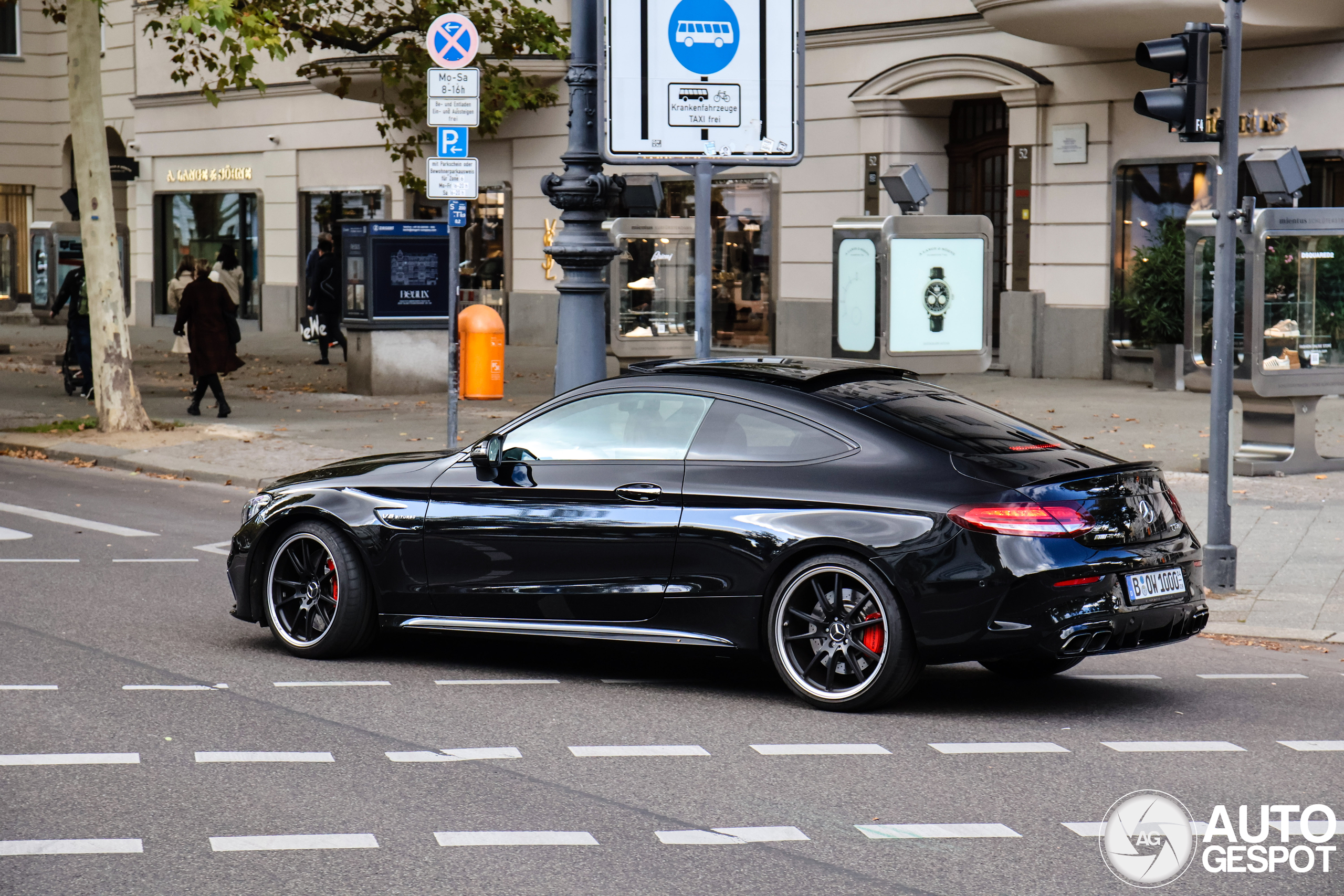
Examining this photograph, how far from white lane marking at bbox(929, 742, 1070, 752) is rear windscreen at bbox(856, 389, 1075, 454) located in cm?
110

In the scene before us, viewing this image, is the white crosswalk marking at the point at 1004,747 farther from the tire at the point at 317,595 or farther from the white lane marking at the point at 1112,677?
the tire at the point at 317,595

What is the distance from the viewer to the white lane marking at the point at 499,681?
7184 mm

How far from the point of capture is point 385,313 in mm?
19844

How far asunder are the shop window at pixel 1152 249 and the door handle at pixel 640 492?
46.2 feet

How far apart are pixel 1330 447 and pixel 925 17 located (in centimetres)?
993

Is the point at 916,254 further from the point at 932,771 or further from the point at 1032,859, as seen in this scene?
the point at 1032,859

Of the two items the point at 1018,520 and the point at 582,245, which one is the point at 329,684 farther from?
the point at 582,245

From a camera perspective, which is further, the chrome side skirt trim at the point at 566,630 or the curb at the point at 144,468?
the curb at the point at 144,468

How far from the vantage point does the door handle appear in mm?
6914

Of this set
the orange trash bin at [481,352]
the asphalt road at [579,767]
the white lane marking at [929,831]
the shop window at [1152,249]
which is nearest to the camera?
the asphalt road at [579,767]

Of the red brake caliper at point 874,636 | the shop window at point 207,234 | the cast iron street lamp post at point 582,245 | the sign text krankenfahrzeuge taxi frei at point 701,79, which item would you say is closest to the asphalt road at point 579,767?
the red brake caliper at point 874,636

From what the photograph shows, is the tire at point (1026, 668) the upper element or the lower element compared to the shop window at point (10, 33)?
lower

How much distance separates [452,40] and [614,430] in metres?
6.62

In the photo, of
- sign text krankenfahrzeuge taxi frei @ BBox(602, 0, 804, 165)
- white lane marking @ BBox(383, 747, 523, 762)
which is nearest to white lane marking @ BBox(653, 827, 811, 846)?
white lane marking @ BBox(383, 747, 523, 762)
